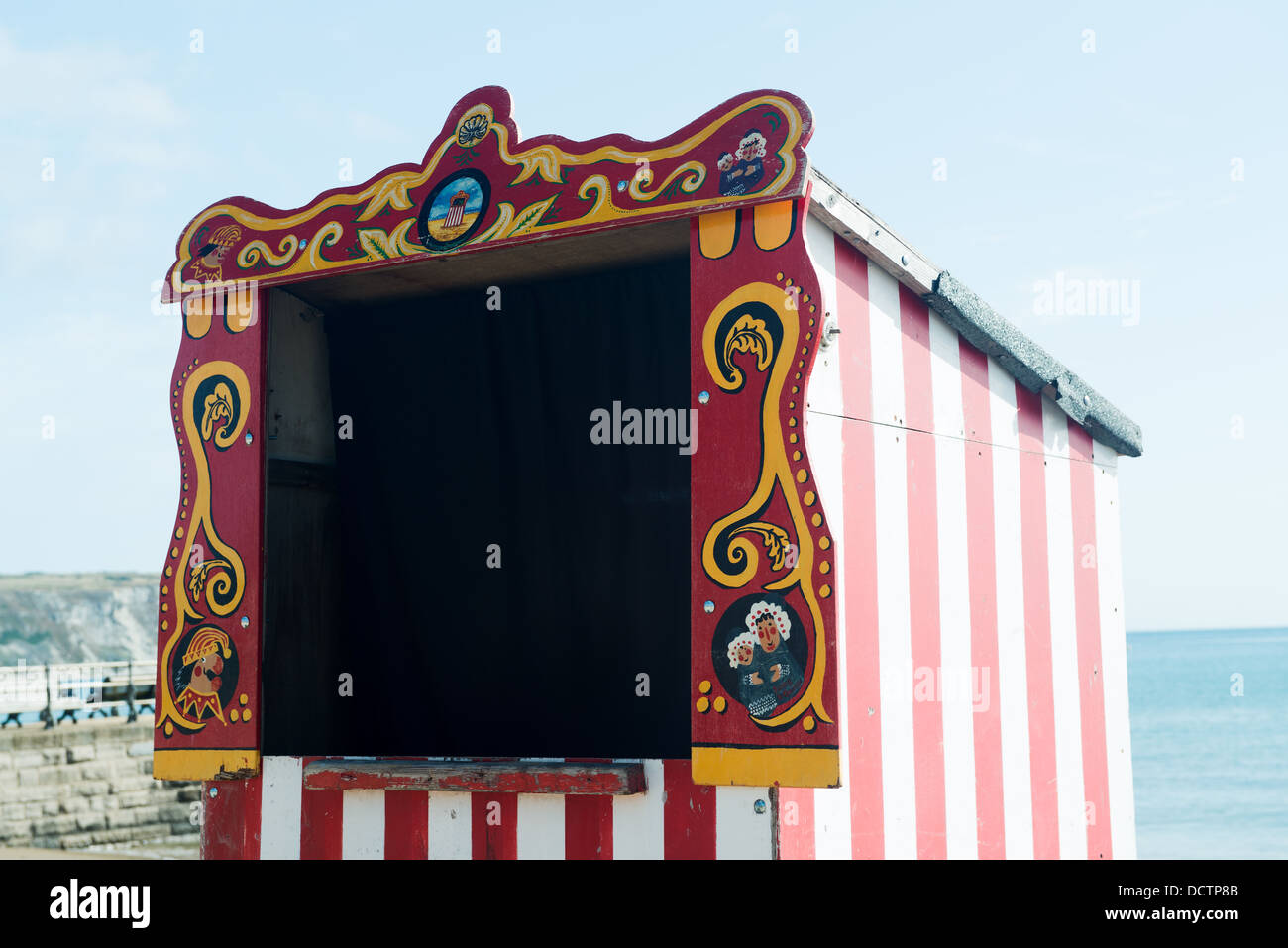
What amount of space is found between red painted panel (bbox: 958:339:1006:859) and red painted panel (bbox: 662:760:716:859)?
1.09 m

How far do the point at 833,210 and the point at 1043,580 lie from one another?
1.60 m

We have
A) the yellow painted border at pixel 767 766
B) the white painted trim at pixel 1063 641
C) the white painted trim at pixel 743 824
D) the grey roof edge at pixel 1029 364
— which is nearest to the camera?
the yellow painted border at pixel 767 766

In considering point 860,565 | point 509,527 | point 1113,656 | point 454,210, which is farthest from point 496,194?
point 1113,656

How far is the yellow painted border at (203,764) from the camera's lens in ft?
11.2

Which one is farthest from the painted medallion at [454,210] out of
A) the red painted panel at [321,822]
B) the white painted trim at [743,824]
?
the white painted trim at [743,824]

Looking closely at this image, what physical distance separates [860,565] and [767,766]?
0.69 metres

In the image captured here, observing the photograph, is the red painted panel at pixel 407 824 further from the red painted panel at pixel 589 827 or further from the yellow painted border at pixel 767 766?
the yellow painted border at pixel 767 766

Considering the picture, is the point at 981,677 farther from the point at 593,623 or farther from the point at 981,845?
the point at 593,623

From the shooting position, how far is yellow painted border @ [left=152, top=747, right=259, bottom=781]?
340cm

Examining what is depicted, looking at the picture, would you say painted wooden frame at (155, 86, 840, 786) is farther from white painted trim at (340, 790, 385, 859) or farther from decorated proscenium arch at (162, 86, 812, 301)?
white painted trim at (340, 790, 385, 859)

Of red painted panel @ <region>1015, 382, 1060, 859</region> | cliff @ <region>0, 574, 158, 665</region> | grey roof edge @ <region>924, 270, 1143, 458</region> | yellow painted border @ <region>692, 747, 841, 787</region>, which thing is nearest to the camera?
yellow painted border @ <region>692, 747, 841, 787</region>

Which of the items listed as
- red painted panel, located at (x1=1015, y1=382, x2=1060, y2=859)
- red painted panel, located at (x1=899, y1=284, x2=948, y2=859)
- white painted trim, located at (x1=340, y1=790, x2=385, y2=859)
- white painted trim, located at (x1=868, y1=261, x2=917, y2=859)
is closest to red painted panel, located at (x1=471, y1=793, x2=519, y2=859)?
white painted trim, located at (x1=340, y1=790, x2=385, y2=859)

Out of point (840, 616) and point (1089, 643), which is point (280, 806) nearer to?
point (840, 616)

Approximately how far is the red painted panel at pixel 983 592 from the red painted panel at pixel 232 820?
81.2 inches
